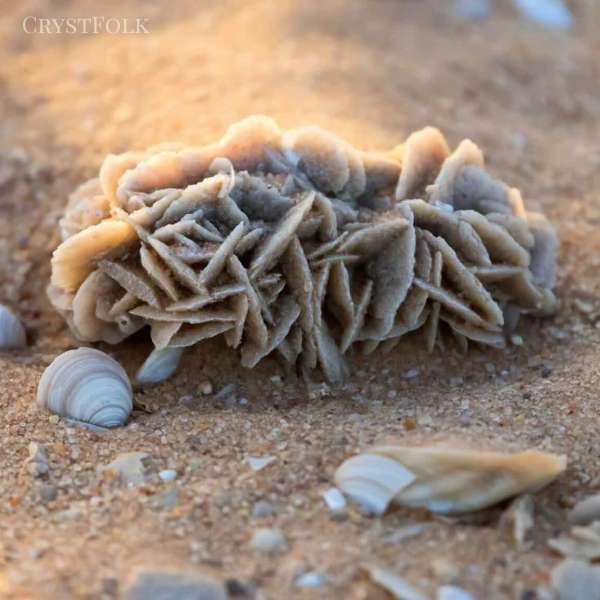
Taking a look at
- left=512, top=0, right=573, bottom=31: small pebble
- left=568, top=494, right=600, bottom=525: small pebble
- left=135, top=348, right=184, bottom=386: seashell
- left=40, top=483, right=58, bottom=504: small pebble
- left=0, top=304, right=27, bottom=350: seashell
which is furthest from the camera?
left=512, top=0, right=573, bottom=31: small pebble

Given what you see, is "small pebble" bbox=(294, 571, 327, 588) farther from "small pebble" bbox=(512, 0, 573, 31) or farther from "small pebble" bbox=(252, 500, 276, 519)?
"small pebble" bbox=(512, 0, 573, 31)

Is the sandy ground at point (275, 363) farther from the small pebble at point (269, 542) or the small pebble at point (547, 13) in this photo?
the small pebble at point (547, 13)

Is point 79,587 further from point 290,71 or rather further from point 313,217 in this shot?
point 290,71

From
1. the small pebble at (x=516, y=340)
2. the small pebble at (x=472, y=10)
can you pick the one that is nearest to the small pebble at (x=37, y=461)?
the small pebble at (x=516, y=340)

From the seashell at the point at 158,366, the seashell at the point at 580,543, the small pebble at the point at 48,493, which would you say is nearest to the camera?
the seashell at the point at 580,543

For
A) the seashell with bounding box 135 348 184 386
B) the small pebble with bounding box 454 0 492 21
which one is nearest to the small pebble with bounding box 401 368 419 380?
the seashell with bounding box 135 348 184 386

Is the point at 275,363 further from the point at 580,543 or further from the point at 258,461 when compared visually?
the point at 580,543
